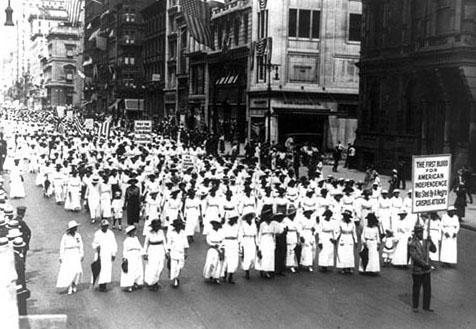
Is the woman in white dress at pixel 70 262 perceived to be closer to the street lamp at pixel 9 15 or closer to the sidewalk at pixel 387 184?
the street lamp at pixel 9 15

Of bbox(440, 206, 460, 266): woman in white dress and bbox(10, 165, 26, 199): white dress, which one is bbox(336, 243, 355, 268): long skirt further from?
bbox(10, 165, 26, 199): white dress

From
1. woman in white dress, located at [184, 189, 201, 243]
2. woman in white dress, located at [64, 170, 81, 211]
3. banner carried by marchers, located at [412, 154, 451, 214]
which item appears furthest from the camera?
woman in white dress, located at [64, 170, 81, 211]

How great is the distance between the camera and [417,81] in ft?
106

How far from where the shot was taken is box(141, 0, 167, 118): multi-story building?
73312 millimetres

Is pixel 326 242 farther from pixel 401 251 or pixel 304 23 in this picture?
pixel 304 23

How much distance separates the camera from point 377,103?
36344 millimetres

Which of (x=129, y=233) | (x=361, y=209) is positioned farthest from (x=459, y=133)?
(x=129, y=233)

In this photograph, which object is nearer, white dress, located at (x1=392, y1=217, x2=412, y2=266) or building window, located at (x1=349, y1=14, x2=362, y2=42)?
white dress, located at (x1=392, y1=217, x2=412, y2=266)

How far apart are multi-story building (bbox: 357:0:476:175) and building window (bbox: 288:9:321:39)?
31.0 ft

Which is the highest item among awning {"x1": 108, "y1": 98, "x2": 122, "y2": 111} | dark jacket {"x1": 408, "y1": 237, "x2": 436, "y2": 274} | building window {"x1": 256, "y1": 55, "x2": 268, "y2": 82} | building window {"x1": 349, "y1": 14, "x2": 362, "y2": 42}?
building window {"x1": 349, "y1": 14, "x2": 362, "y2": 42}

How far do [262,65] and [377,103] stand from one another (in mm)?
12473

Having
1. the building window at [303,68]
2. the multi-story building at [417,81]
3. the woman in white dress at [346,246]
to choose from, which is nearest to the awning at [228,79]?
the building window at [303,68]

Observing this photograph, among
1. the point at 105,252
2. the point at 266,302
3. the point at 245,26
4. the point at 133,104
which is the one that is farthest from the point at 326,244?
the point at 133,104

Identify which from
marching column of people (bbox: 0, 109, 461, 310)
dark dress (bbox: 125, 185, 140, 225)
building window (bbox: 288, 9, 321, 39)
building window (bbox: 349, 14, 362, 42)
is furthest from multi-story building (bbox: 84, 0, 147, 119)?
dark dress (bbox: 125, 185, 140, 225)
